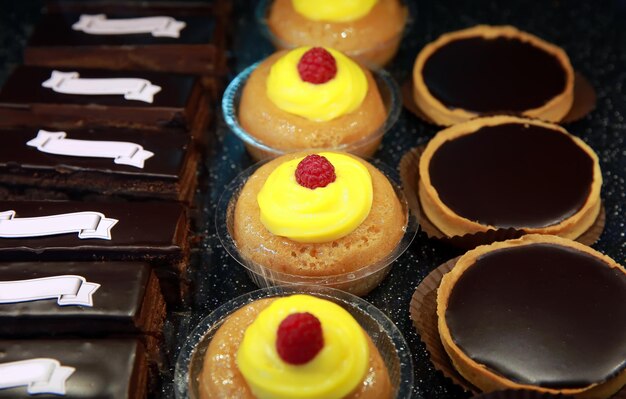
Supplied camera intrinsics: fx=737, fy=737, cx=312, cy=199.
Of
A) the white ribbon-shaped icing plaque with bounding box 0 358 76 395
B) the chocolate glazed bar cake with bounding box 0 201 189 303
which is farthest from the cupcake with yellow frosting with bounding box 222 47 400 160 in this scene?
the white ribbon-shaped icing plaque with bounding box 0 358 76 395

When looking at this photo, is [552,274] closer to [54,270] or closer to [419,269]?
[419,269]

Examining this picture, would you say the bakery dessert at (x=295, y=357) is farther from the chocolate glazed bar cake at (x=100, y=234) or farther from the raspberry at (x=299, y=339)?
the chocolate glazed bar cake at (x=100, y=234)

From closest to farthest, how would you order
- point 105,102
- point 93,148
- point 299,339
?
point 299,339, point 93,148, point 105,102

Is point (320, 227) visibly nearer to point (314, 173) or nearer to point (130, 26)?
point (314, 173)

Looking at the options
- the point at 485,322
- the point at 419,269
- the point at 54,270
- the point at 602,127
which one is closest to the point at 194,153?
Result: the point at 54,270

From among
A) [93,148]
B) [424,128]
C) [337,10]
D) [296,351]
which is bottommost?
[424,128]

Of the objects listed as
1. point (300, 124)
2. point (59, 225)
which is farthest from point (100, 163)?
point (300, 124)

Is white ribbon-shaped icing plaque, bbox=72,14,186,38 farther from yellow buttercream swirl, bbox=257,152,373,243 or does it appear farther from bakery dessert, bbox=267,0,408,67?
yellow buttercream swirl, bbox=257,152,373,243
